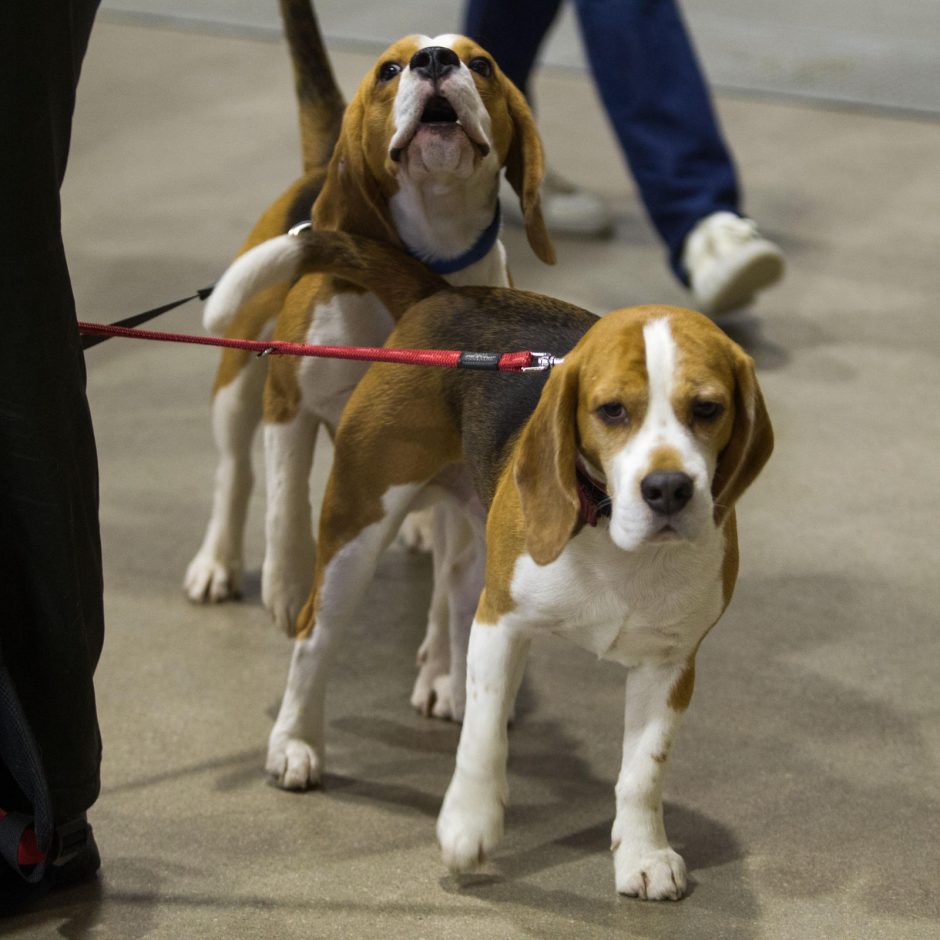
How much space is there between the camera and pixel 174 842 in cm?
248

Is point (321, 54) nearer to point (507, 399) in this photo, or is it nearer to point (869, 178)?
point (507, 399)

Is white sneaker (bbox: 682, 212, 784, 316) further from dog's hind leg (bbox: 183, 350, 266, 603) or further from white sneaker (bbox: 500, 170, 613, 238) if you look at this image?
dog's hind leg (bbox: 183, 350, 266, 603)

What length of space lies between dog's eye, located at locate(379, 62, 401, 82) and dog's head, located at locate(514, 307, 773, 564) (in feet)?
2.12

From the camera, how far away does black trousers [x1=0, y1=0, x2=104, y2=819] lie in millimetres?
1957

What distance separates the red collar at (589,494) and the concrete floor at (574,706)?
626mm

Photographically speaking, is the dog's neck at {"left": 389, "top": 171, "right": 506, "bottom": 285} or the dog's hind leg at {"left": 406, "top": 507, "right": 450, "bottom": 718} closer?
the dog's neck at {"left": 389, "top": 171, "right": 506, "bottom": 285}

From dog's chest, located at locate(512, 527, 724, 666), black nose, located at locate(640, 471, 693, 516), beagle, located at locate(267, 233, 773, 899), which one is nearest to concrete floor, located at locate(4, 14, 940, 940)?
beagle, located at locate(267, 233, 773, 899)

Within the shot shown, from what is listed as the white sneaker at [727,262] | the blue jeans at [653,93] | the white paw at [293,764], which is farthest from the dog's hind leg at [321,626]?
the blue jeans at [653,93]

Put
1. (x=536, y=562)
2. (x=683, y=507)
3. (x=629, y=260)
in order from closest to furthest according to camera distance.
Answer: (x=683, y=507) < (x=536, y=562) < (x=629, y=260)

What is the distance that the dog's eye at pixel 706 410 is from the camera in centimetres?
194

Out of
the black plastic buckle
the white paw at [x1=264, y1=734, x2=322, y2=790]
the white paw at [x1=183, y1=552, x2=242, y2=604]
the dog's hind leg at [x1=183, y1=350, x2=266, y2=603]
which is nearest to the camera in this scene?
the black plastic buckle

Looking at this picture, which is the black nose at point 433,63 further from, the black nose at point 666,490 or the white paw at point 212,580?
the white paw at point 212,580

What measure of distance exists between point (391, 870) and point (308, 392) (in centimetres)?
81

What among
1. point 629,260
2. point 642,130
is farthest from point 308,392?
point 629,260
